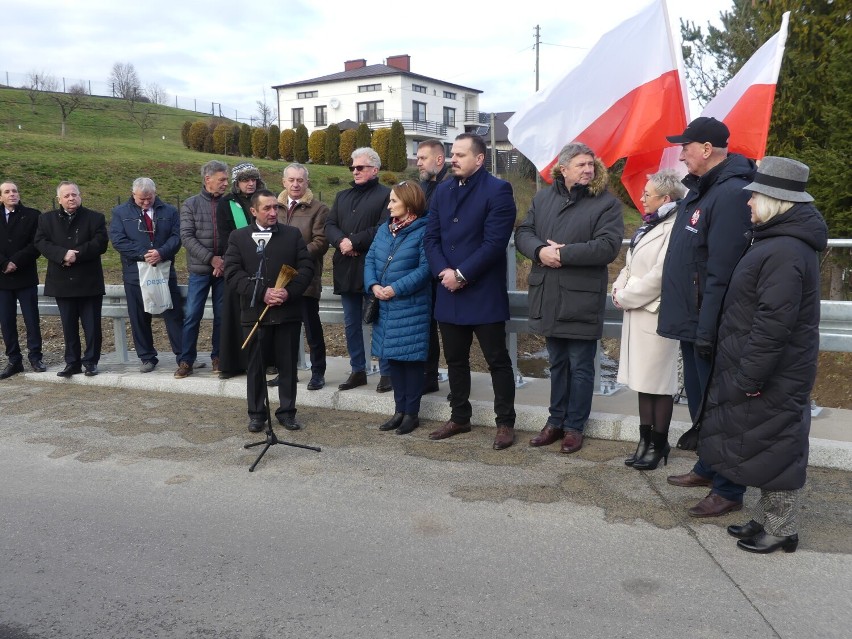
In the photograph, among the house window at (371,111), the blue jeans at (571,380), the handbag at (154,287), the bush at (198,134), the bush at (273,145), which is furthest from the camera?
the house window at (371,111)

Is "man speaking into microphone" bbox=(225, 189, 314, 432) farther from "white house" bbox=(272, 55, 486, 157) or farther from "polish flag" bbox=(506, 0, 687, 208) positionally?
"white house" bbox=(272, 55, 486, 157)

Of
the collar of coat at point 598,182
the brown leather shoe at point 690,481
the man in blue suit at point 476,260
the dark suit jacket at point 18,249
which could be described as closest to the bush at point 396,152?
Answer: the dark suit jacket at point 18,249

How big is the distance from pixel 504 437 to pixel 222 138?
49928mm

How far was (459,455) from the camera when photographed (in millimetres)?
5602

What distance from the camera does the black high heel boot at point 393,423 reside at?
625 centimetres

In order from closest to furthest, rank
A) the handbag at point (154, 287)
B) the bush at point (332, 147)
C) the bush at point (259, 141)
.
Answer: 1. the handbag at point (154, 287)
2. the bush at point (332, 147)
3. the bush at point (259, 141)

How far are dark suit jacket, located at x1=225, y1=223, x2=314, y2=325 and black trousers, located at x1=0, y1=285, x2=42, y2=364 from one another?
3341mm

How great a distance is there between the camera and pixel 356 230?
7051 millimetres

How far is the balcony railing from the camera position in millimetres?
62750

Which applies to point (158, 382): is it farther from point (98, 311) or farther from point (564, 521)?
point (564, 521)

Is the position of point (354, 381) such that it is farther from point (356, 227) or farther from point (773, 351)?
point (773, 351)

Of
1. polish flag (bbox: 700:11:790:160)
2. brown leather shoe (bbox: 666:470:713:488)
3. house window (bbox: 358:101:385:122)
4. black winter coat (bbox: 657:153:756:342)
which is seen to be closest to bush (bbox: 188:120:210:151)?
house window (bbox: 358:101:385:122)

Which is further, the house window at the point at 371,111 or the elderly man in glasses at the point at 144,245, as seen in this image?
the house window at the point at 371,111

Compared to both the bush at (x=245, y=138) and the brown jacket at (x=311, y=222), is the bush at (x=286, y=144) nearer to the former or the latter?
the bush at (x=245, y=138)
